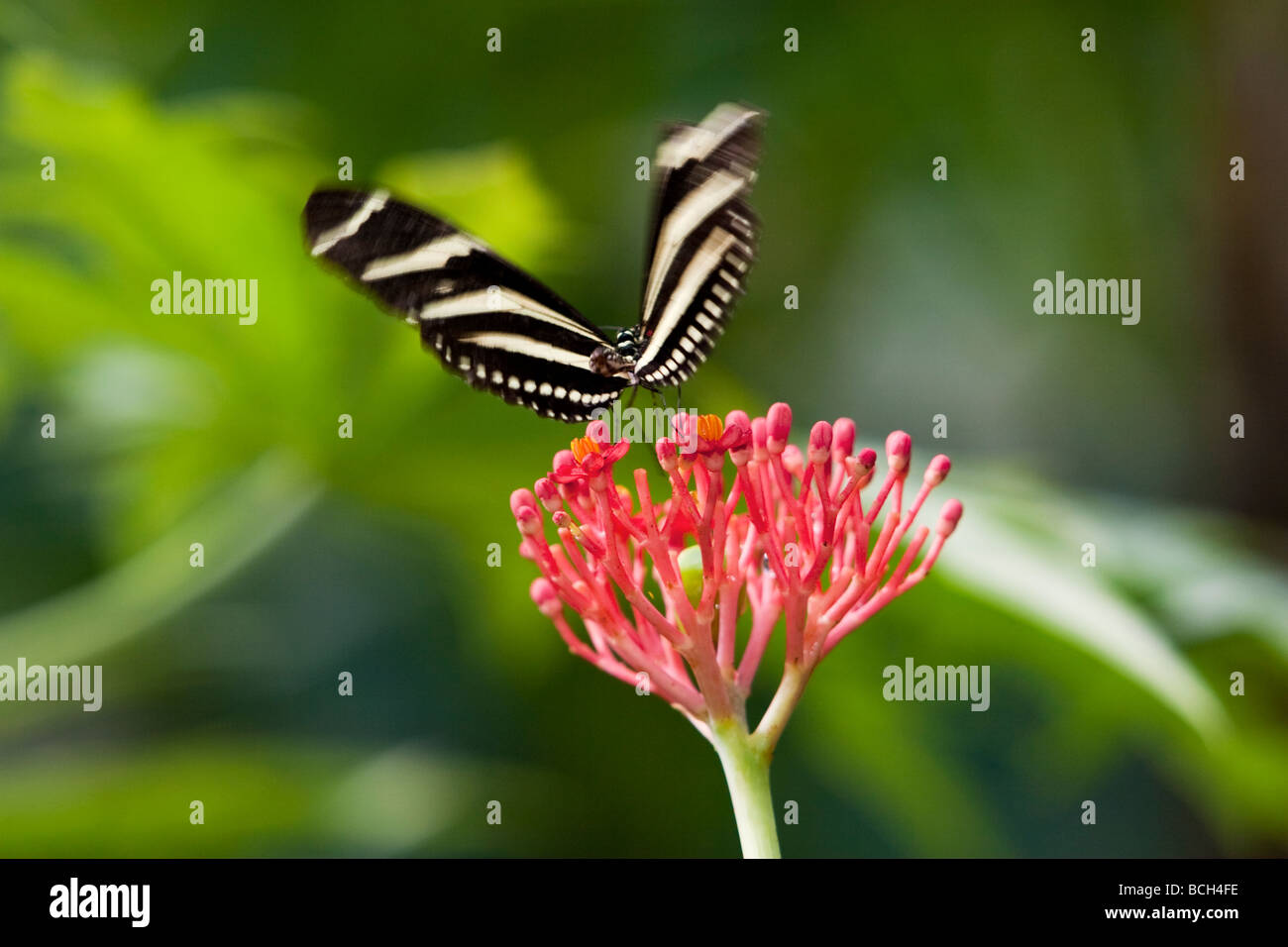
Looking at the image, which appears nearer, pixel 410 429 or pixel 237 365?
pixel 237 365

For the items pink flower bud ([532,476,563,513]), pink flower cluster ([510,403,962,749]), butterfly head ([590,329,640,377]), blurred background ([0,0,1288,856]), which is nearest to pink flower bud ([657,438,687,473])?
pink flower cluster ([510,403,962,749])

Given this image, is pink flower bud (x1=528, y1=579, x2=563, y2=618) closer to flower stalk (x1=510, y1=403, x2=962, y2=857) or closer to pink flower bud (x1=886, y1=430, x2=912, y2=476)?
flower stalk (x1=510, y1=403, x2=962, y2=857)

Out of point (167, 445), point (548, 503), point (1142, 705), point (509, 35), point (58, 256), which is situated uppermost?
point (509, 35)

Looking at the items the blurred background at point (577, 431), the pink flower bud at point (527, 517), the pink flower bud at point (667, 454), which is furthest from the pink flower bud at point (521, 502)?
the blurred background at point (577, 431)

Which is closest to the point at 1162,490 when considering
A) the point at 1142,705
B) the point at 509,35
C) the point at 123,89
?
the point at 1142,705

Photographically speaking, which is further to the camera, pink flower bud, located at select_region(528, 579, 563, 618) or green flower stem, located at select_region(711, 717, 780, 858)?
pink flower bud, located at select_region(528, 579, 563, 618)

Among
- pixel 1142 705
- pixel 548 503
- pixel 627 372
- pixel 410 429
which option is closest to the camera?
pixel 548 503

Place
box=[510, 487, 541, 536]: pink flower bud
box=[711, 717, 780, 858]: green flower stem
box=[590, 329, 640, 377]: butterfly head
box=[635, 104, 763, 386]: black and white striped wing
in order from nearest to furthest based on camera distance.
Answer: box=[711, 717, 780, 858]: green flower stem < box=[510, 487, 541, 536]: pink flower bud < box=[635, 104, 763, 386]: black and white striped wing < box=[590, 329, 640, 377]: butterfly head

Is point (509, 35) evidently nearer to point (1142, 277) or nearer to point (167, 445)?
point (167, 445)

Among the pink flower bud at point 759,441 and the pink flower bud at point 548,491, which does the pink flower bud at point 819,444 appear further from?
the pink flower bud at point 548,491
